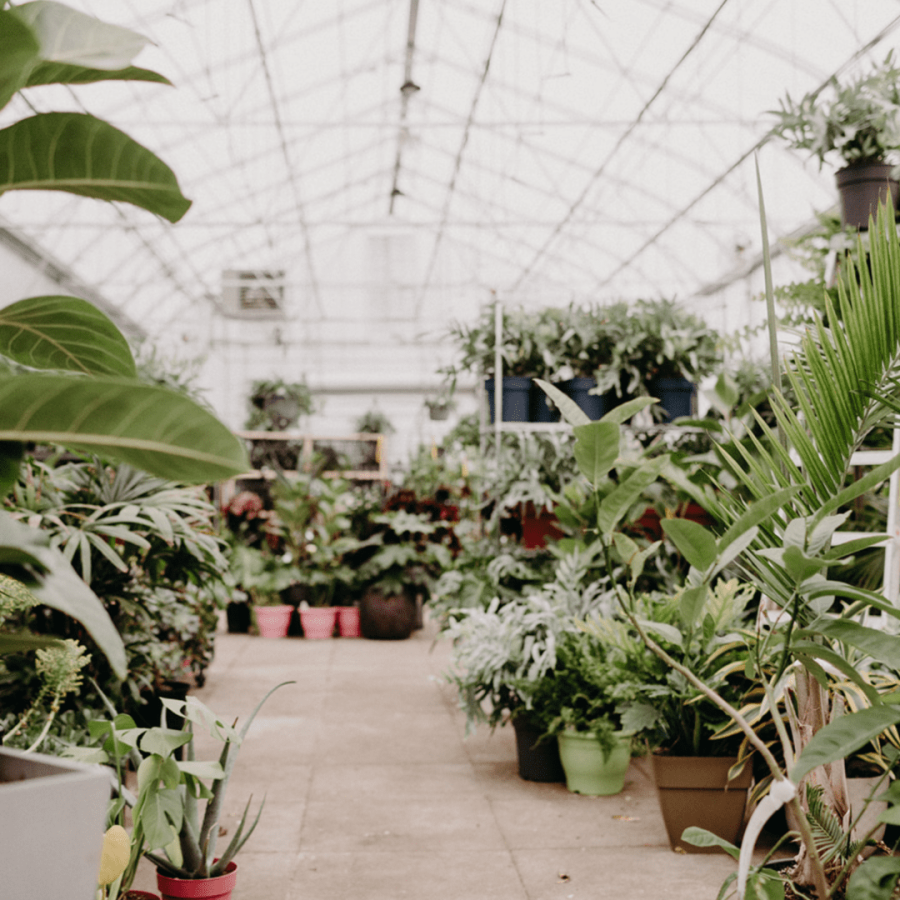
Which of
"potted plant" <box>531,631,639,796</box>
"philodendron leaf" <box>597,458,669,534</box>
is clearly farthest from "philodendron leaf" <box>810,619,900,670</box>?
"potted plant" <box>531,631,639,796</box>

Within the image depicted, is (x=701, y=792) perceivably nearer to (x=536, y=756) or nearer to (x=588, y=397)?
(x=536, y=756)

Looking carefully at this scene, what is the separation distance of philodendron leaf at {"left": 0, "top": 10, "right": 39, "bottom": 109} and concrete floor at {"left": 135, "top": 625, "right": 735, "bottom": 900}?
5.94 feet

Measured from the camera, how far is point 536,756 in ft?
9.59

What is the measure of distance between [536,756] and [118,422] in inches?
96.8

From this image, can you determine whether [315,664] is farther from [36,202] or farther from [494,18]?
[36,202]

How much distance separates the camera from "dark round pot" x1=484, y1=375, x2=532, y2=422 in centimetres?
376

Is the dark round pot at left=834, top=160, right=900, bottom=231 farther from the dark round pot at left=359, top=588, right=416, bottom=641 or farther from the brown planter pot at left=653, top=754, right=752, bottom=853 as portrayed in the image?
the dark round pot at left=359, top=588, right=416, bottom=641

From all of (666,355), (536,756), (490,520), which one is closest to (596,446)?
(536,756)

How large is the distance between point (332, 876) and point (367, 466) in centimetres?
687

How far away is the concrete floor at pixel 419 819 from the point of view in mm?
2074

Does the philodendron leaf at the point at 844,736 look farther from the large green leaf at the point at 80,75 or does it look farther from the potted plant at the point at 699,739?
the large green leaf at the point at 80,75

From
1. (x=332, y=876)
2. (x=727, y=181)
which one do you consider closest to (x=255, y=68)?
Result: (x=727, y=181)

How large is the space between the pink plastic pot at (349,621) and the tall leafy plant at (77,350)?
533cm

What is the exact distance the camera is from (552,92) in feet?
30.4
